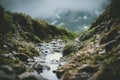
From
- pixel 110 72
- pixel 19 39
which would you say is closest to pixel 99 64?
pixel 110 72

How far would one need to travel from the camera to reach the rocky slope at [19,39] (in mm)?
16708

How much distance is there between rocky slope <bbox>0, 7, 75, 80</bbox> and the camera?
16.7m

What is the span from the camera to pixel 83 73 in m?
18.3

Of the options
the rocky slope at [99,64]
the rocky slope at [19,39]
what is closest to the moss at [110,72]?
the rocky slope at [99,64]

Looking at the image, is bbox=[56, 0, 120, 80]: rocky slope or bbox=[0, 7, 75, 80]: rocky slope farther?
bbox=[0, 7, 75, 80]: rocky slope

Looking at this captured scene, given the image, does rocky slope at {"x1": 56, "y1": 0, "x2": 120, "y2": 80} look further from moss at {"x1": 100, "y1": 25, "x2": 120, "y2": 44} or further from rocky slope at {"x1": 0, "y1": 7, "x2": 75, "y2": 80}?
rocky slope at {"x1": 0, "y1": 7, "x2": 75, "y2": 80}

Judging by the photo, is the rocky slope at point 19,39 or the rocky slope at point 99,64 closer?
the rocky slope at point 99,64

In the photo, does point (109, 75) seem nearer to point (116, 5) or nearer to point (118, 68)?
point (118, 68)

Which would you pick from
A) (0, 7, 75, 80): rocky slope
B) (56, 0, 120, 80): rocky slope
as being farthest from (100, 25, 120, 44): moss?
(0, 7, 75, 80): rocky slope

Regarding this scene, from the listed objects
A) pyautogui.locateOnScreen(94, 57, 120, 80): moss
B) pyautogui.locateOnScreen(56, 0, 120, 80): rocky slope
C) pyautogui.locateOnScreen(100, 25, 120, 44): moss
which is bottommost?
pyautogui.locateOnScreen(94, 57, 120, 80): moss

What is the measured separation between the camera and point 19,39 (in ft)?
123

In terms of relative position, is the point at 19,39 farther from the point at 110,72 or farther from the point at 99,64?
the point at 110,72

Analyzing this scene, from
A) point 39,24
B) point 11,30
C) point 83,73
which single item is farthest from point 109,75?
point 39,24

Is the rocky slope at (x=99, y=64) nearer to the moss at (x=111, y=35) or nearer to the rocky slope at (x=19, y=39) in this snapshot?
the moss at (x=111, y=35)
